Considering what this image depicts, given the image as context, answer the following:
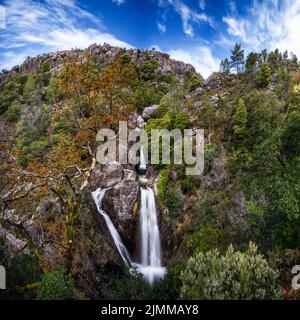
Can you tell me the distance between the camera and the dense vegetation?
10.5 m

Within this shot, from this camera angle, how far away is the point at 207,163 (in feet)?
97.3

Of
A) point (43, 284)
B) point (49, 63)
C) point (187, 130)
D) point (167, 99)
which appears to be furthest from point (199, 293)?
point (49, 63)

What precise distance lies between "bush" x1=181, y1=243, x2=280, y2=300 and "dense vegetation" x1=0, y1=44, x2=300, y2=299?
31 mm

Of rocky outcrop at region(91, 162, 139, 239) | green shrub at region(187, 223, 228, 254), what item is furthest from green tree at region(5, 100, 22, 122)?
green shrub at region(187, 223, 228, 254)

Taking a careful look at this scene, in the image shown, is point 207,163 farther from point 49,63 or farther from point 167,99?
point 49,63

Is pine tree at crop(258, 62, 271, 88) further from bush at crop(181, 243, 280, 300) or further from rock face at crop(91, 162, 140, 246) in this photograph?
bush at crop(181, 243, 280, 300)

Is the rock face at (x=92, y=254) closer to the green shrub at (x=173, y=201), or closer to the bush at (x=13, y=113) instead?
the green shrub at (x=173, y=201)

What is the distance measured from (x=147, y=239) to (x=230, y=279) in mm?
13783

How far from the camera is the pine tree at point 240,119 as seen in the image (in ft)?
97.1

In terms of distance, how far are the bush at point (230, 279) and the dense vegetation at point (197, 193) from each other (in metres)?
0.03

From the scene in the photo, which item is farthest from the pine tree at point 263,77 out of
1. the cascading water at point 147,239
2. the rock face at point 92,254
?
the rock face at point 92,254

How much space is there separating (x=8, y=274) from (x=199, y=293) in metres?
6.27

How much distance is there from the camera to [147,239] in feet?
76.2

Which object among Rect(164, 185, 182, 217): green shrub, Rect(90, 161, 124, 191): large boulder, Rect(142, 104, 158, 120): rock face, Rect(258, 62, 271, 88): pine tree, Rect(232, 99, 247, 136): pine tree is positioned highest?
Rect(258, 62, 271, 88): pine tree
